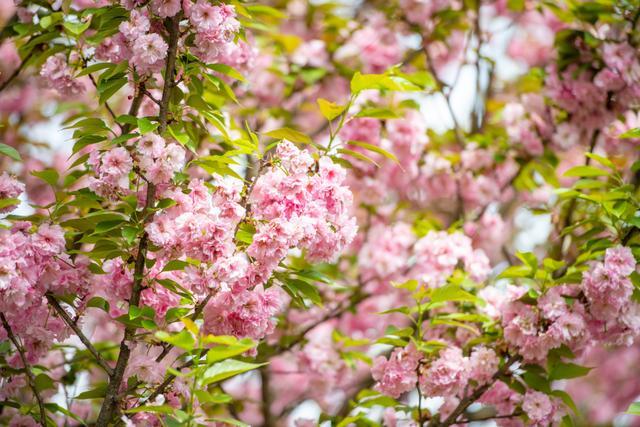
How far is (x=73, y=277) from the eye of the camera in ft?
7.02

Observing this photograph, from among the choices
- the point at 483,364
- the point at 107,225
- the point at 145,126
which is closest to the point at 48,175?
the point at 107,225

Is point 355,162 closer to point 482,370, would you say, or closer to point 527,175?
point 527,175

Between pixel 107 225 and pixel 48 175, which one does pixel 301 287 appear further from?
pixel 48 175

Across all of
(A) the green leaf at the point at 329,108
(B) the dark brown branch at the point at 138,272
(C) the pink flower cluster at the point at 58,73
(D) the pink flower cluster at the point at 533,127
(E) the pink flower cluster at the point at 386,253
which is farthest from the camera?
(E) the pink flower cluster at the point at 386,253

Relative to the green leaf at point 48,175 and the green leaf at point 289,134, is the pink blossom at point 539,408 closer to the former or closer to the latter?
the green leaf at point 289,134

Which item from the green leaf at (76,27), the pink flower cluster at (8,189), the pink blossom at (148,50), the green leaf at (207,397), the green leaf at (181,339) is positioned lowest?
the green leaf at (207,397)

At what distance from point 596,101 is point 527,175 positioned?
72 cm

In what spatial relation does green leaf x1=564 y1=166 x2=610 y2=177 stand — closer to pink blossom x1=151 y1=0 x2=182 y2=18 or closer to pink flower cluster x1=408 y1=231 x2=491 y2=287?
pink flower cluster x1=408 y1=231 x2=491 y2=287

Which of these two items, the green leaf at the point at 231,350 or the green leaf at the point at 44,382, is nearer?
the green leaf at the point at 231,350

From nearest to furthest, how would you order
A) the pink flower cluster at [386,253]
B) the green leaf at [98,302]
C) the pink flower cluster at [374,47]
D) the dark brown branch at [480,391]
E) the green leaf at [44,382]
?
the green leaf at [98,302] → the green leaf at [44,382] → the dark brown branch at [480,391] → the pink flower cluster at [386,253] → the pink flower cluster at [374,47]

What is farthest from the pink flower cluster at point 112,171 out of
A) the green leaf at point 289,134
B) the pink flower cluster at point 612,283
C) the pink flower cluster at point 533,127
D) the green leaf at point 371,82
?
the pink flower cluster at point 533,127

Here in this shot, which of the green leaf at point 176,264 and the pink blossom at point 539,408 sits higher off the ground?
the green leaf at point 176,264

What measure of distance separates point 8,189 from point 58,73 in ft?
1.70

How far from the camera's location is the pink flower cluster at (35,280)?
1.96 meters
